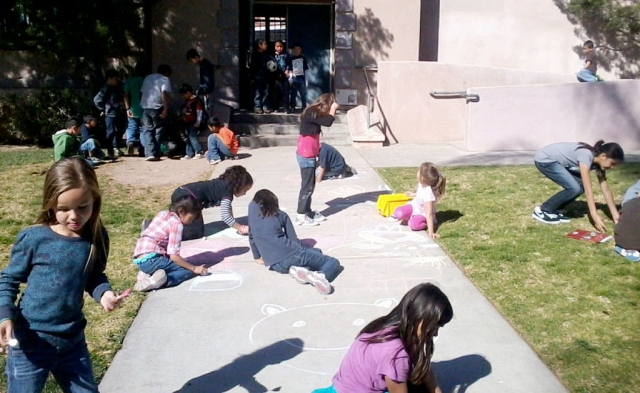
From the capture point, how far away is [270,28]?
1748 cm

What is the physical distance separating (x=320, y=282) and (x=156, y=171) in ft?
21.6

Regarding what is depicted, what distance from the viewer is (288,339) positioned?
5.25 metres

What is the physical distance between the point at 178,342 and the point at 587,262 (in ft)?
Answer: 12.6

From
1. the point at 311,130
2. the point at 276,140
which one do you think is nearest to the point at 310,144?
the point at 311,130

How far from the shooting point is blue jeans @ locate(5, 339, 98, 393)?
3340mm

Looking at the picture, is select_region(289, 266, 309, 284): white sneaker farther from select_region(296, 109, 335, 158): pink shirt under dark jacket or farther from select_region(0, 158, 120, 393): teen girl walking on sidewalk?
select_region(0, 158, 120, 393): teen girl walking on sidewalk

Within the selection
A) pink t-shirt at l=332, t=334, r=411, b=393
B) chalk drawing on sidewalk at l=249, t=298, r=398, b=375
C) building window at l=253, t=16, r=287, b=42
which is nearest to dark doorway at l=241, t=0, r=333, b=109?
building window at l=253, t=16, r=287, b=42

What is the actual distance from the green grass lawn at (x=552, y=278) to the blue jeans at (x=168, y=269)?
2514 millimetres

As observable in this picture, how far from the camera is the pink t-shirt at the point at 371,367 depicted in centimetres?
367

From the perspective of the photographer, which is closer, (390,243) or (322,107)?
(390,243)

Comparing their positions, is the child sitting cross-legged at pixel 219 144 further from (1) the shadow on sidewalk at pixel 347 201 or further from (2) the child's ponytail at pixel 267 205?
(2) the child's ponytail at pixel 267 205

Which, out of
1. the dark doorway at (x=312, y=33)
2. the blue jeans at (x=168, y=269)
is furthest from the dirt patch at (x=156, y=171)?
the dark doorway at (x=312, y=33)

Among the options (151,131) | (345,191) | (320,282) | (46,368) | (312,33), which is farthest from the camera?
(312,33)

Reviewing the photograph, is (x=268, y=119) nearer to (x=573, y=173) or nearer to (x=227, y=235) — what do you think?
(x=227, y=235)
